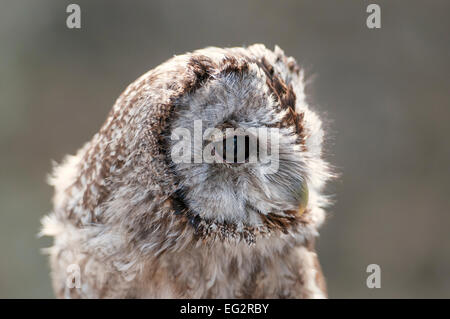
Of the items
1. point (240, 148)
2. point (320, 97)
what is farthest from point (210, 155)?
point (320, 97)

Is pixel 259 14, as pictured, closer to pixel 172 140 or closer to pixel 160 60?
pixel 160 60

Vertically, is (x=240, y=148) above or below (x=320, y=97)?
below

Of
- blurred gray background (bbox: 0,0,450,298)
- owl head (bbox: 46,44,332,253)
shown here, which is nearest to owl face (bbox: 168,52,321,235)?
owl head (bbox: 46,44,332,253)

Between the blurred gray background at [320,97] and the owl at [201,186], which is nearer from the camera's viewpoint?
the owl at [201,186]

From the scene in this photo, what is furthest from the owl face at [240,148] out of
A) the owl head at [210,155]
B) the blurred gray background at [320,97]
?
Result: the blurred gray background at [320,97]

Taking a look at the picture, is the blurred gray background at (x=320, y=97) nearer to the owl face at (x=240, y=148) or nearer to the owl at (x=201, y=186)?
the owl at (x=201, y=186)

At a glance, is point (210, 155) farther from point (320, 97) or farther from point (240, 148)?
point (320, 97)
